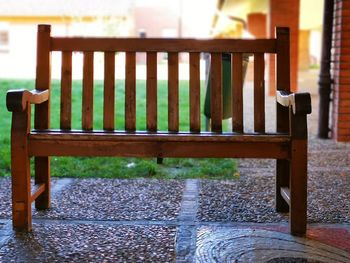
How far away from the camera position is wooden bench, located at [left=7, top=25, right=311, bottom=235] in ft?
10.8

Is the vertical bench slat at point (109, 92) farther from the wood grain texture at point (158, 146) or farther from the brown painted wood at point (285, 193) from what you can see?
the brown painted wood at point (285, 193)

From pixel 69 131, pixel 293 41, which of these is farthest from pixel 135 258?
pixel 293 41

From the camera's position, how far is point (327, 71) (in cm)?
728

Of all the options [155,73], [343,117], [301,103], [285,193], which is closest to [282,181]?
[285,193]

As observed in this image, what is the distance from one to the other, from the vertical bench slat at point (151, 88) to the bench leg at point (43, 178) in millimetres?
717

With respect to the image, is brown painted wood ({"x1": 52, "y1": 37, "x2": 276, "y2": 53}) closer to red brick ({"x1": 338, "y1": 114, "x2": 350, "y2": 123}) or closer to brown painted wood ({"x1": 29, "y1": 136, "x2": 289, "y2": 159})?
brown painted wood ({"x1": 29, "y1": 136, "x2": 289, "y2": 159})

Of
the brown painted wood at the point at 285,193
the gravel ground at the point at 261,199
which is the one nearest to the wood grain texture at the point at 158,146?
the brown painted wood at the point at 285,193

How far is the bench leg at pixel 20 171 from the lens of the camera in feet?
10.7

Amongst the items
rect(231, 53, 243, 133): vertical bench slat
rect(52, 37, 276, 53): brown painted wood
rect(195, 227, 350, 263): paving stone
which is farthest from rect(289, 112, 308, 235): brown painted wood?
rect(52, 37, 276, 53): brown painted wood

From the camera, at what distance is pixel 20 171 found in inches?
129

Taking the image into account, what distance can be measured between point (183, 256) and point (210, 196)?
1.29 metres

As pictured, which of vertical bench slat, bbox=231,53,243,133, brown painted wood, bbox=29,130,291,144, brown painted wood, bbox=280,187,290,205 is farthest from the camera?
vertical bench slat, bbox=231,53,243,133

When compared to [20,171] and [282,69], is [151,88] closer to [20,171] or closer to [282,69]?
[282,69]

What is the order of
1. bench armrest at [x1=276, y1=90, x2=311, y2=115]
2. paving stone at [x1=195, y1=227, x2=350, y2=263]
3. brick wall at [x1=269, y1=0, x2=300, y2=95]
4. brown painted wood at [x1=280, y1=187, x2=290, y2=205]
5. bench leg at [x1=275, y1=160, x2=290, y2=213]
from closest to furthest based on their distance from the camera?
paving stone at [x1=195, y1=227, x2=350, y2=263], bench armrest at [x1=276, y1=90, x2=311, y2=115], brown painted wood at [x1=280, y1=187, x2=290, y2=205], bench leg at [x1=275, y1=160, x2=290, y2=213], brick wall at [x1=269, y1=0, x2=300, y2=95]
